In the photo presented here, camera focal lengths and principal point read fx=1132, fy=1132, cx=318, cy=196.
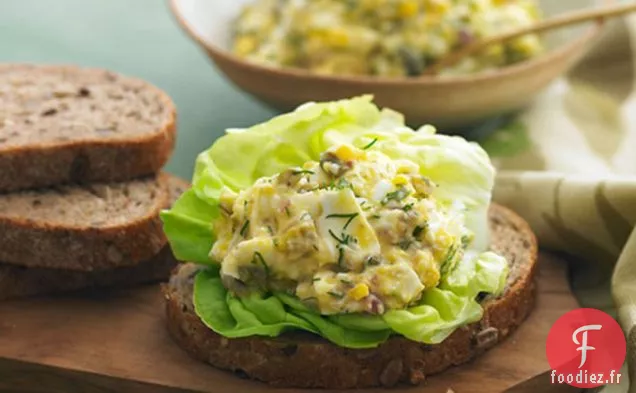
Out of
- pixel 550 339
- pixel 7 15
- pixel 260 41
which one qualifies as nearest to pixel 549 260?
pixel 550 339

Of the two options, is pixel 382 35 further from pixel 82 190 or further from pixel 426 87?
pixel 82 190

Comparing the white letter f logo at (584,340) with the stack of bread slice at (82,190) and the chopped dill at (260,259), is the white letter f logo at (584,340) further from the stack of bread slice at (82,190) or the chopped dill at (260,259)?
the stack of bread slice at (82,190)

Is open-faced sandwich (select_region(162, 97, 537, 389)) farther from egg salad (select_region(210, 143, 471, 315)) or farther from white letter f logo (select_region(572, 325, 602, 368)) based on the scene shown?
white letter f logo (select_region(572, 325, 602, 368))

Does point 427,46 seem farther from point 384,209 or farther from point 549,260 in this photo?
point 384,209

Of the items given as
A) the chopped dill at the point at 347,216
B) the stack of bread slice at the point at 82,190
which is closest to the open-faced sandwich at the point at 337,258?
the chopped dill at the point at 347,216

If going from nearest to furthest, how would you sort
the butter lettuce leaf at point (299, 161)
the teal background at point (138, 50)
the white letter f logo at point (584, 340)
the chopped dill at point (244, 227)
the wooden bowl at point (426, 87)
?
the chopped dill at point (244, 227)
the white letter f logo at point (584, 340)
the butter lettuce leaf at point (299, 161)
the wooden bowl at point (426, 87)
the teal background at point (138, 50)

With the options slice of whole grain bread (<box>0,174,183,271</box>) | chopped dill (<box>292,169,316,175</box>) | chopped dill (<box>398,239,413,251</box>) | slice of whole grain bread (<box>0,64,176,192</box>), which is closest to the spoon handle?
slice of whole grain bread (<box>0,64,176,192</box>)
